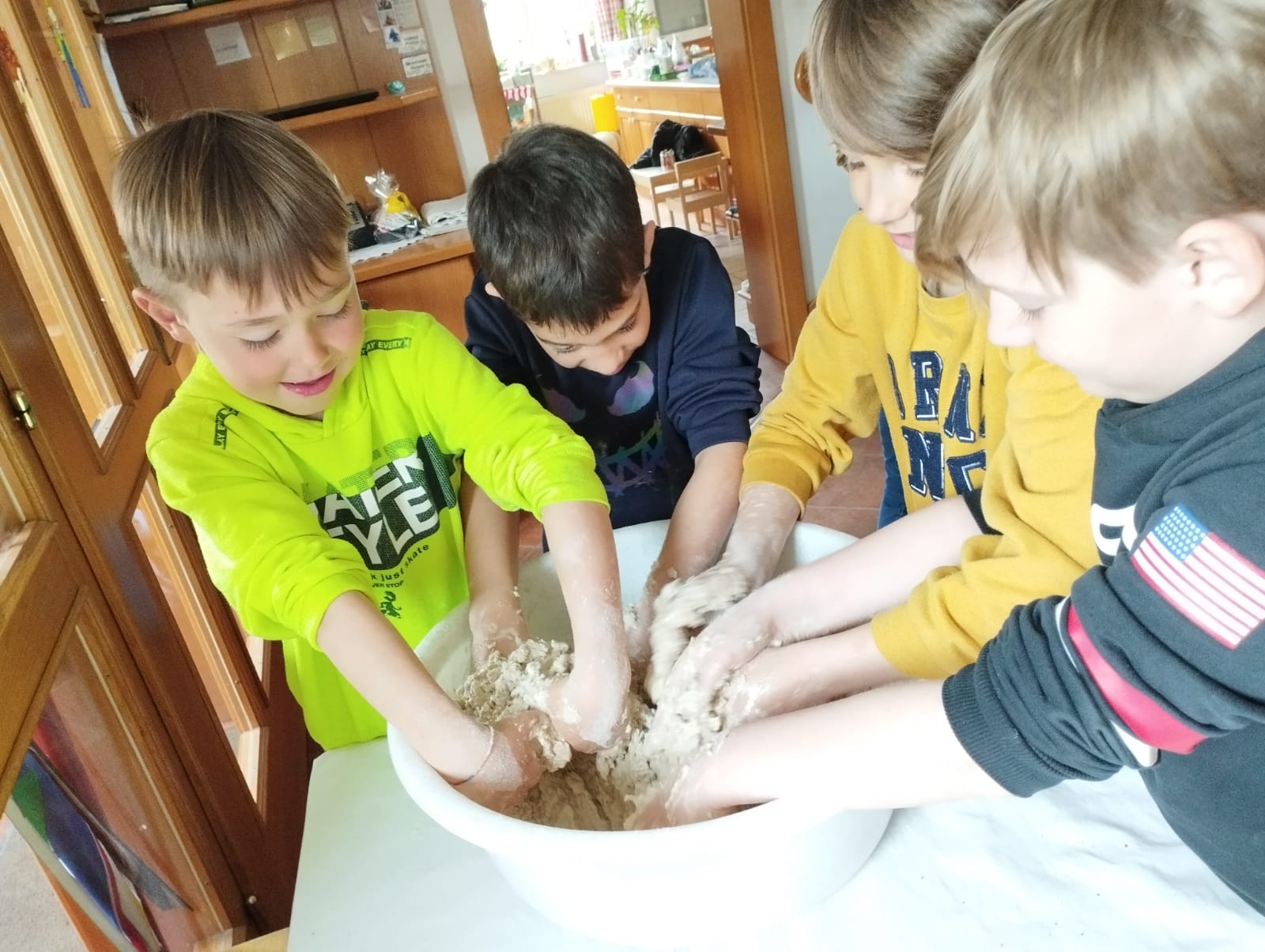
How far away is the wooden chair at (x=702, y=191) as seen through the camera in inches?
191

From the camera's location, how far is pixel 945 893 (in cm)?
60

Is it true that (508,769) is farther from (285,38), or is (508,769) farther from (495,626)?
(285,38)

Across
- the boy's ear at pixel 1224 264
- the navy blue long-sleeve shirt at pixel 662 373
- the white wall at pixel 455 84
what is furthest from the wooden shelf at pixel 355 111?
the boy's ear at pixel 1224 264

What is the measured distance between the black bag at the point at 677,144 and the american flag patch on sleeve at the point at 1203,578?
15.9ft

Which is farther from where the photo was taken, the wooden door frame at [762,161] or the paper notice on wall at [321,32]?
the wooden door frame at [762,161]

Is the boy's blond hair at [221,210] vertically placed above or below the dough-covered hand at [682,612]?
above

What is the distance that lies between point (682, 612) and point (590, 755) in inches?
5.8

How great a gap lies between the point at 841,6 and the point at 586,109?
7132 mm

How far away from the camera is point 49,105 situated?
4.32 ft

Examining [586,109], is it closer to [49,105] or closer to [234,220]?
[49,105]

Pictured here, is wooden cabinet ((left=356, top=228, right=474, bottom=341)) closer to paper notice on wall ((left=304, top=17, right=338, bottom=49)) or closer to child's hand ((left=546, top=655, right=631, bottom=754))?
paper notice on wall ((left=304, top=17, right=338, bottom=49))

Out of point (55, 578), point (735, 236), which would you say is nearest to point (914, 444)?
point (55, 578)

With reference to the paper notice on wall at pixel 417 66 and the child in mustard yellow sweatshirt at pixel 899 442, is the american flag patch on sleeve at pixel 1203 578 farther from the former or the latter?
the paper notice on wall at pixel 417 66

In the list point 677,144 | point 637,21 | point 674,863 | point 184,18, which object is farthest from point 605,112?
point 674,863
